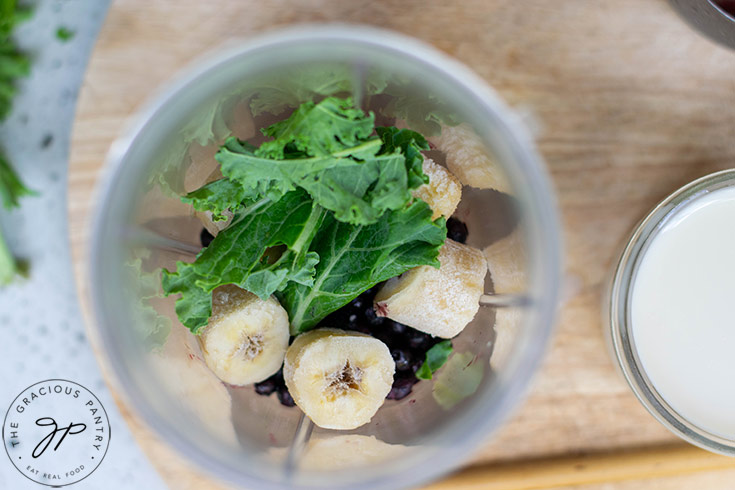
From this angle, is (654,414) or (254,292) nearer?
(254,292)

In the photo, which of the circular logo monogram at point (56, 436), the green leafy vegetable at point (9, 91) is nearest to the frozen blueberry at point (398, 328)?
the circular logo monogram at point (56, 436)

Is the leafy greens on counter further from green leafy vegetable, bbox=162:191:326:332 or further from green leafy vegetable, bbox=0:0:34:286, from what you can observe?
green leafy vegetable, bbox=0:0:34:286

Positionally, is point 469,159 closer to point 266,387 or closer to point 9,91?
point 266,387

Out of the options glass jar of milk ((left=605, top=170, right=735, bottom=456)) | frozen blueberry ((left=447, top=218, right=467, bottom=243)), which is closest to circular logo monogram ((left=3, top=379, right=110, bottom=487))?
frozen blueberry ((left=447, top=218, right=467, bottom=243))

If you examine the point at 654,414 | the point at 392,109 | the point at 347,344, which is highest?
the point at 392,109

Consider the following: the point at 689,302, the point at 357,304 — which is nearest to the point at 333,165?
the point at 357,304

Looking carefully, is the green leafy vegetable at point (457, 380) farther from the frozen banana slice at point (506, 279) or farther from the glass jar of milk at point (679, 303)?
the glass jar of milk at point (679, 303)

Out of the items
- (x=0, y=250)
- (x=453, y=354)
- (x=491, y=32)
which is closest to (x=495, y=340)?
(x=453, y=354)

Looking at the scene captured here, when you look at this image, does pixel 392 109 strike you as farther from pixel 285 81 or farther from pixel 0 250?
pixel 0 250
